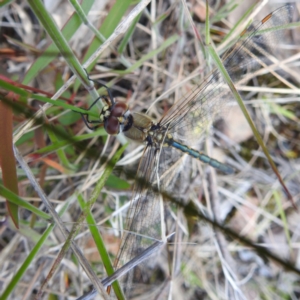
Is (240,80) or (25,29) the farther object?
(25,29)

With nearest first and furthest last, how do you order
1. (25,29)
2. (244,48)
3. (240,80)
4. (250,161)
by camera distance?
(244,48)
(240,80)
(25,29)
(250,161)

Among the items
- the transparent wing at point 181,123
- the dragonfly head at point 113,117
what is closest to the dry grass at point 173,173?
the transparent wing at point 181,123

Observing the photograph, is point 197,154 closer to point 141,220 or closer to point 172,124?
point 172,124

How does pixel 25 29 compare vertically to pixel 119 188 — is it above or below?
above

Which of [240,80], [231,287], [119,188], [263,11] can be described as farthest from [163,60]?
[231,287]

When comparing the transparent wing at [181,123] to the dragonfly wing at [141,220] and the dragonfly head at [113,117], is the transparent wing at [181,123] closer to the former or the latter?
the dragonfly wing at [141,220]

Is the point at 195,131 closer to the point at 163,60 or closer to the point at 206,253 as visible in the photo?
the point at 163,60

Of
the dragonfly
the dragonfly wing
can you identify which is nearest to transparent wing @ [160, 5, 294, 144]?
the dragonfly
